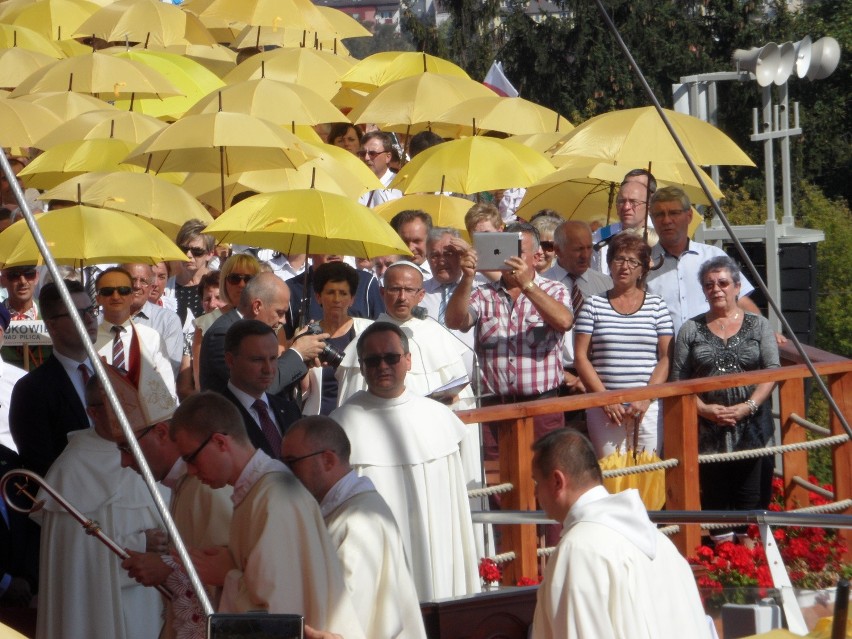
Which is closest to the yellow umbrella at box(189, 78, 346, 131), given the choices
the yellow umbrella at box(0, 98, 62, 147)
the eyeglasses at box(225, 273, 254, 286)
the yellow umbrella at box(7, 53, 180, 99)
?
the yellow umbrella at box(7, 53, 180, 99)

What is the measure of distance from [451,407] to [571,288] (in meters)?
1.49

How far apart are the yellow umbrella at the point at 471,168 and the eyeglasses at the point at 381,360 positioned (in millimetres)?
3730

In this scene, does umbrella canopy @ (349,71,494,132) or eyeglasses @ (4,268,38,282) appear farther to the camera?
umbrella canopy @ (349,71,494,132)

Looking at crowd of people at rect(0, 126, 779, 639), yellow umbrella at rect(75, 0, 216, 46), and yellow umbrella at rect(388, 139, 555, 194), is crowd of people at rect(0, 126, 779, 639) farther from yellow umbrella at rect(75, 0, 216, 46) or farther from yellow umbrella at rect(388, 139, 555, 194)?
yellow umbrella at rect(75, 0, 216, 46)

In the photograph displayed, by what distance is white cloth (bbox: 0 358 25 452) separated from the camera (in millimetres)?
7727

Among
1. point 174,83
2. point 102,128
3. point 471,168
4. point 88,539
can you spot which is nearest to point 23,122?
point 102,128

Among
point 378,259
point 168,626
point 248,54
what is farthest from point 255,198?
point 248,54

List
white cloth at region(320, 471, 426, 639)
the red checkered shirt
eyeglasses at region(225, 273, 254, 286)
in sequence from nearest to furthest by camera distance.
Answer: white cloth at region(320, 471, 426, 639) < eyeglasses at region(225, 273, 254, 286) < the red checkered shirt

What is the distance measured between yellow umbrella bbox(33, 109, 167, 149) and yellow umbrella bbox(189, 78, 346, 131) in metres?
0.47

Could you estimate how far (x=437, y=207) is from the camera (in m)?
10.5

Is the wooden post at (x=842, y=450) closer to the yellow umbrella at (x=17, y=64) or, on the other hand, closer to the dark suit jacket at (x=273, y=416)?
the dark suit jacket at (x=273, y=416)

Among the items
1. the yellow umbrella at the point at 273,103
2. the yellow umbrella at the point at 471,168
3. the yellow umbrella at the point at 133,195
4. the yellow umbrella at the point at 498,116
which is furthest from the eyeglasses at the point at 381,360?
the yellow umbrella at the point at 498,116

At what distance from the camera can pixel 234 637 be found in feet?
11.8

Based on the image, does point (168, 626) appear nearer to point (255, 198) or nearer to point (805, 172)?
point (255, 198)
